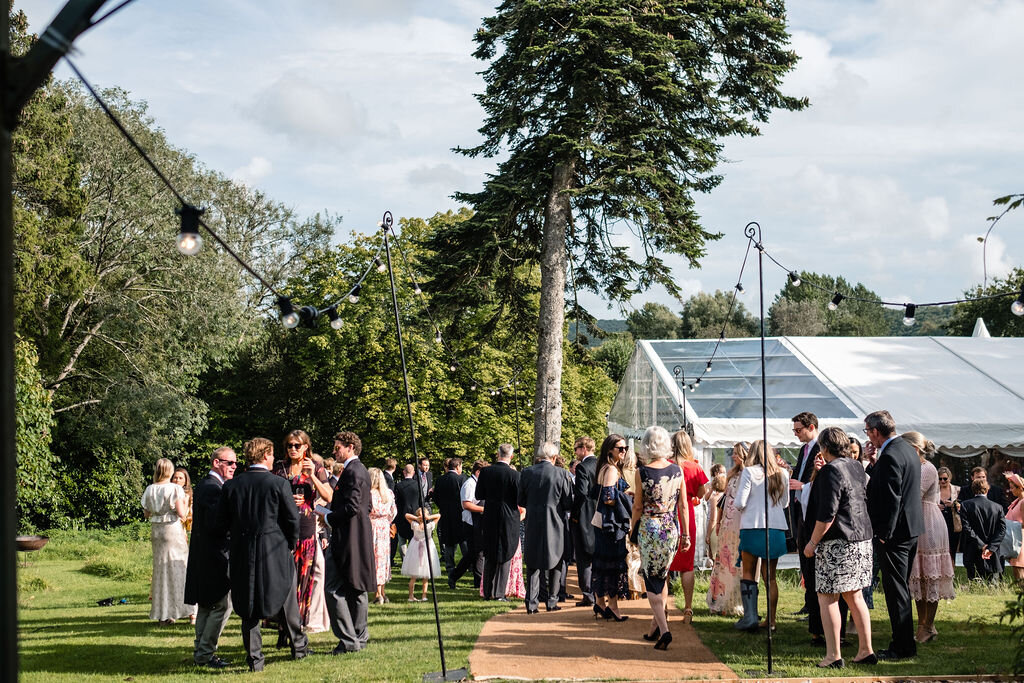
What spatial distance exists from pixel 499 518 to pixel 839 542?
16.6 ft

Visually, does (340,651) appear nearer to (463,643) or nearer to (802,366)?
(463,643)

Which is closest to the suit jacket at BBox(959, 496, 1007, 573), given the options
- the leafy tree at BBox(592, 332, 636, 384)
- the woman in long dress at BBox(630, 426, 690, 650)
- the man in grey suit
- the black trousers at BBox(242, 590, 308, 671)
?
the man in grey suit

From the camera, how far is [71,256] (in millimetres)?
23734

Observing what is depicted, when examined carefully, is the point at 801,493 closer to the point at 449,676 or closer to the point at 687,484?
the point at 687,484

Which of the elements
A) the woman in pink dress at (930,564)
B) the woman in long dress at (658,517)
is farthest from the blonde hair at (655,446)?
the woman in pink dress at (930,564)

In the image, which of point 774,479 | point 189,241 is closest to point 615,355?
point 774,479

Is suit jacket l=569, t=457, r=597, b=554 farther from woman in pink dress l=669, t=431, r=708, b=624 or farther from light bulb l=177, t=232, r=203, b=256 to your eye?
light bulb l=177, t=232, r=203, b=256

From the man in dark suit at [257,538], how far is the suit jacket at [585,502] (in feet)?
13.1

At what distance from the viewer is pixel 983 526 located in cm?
1252

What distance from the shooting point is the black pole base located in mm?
7297

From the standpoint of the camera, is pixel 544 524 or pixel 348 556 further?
pixel 544 524

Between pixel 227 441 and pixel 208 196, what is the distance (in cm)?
977

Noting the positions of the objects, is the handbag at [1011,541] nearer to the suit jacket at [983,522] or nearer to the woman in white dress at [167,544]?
the suit jacket at [983,522]

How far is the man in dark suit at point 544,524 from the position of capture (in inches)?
424
